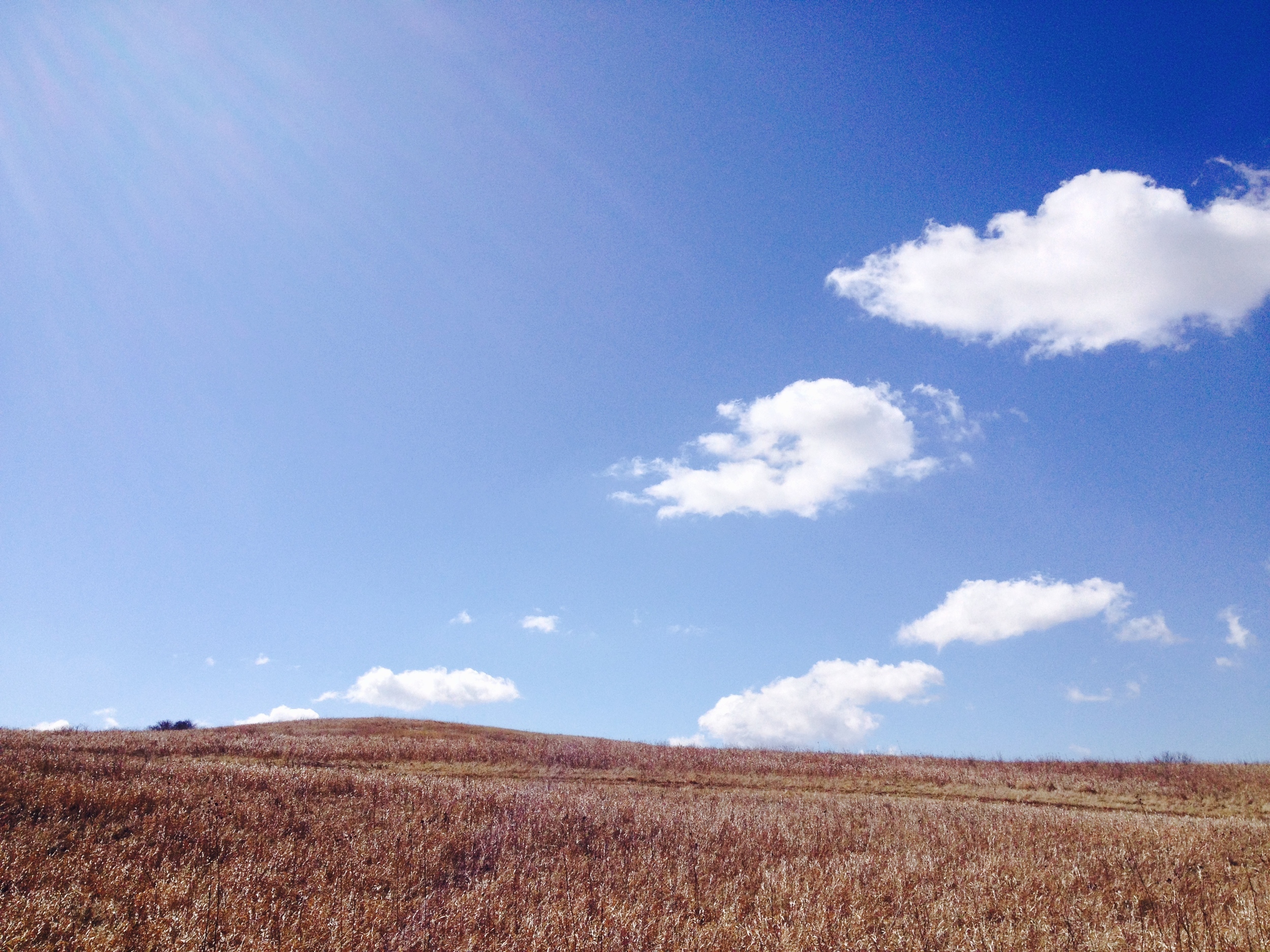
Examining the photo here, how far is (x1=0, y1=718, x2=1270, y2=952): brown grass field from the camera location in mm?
6090

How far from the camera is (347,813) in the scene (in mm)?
10117

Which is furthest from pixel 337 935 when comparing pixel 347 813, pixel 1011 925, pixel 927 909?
pixel 1011 925

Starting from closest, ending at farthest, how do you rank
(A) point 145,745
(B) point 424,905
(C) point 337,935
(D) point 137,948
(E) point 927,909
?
(D) point 137,948 < (C) point 337,935 < (B) point 424,905 < (E) point 927,909 < (A) point 145,745

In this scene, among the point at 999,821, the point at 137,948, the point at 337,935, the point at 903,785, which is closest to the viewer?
the point at 137,948

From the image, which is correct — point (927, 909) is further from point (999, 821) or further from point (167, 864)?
point (167, 864)

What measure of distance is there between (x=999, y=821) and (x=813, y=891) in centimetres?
723

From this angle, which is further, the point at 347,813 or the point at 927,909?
the point at 347,813

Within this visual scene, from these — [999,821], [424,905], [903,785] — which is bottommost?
[903,785]

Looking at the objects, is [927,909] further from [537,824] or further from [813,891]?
[537,824]

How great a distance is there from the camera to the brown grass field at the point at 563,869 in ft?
20.0

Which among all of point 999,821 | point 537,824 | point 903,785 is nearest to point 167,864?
point 537,824

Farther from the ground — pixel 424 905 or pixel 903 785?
pixel 424 905

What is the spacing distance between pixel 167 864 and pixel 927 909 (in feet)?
26.6

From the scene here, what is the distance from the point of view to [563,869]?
8539 millimetres
